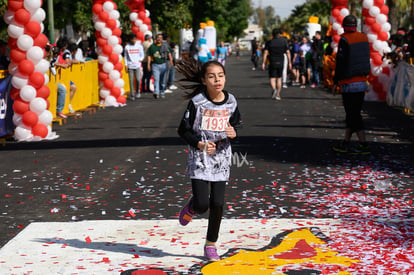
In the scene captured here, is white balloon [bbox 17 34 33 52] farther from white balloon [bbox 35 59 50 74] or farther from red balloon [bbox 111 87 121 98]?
red balloon [bbox 111 87 121 98]

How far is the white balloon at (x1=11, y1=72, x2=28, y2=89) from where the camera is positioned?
12969 millimetres

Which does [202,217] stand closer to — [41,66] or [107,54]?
[41,66]

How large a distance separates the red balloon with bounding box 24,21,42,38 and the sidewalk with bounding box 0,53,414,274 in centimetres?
205

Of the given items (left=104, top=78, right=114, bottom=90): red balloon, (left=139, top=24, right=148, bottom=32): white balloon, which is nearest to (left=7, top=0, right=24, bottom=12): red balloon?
(left=104, top=78, right=114, bottom=90): red balloon

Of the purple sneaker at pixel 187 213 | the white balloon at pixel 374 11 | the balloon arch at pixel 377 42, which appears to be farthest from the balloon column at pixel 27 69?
the white balloon at pixel 374 11

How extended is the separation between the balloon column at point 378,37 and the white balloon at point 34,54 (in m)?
10.7

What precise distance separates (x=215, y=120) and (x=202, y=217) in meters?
1.89

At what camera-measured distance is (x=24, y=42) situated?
12945 millimetres

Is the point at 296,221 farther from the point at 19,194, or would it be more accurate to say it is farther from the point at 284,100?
the point at 284,100

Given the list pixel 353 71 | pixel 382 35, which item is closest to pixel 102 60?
pixel 382 35

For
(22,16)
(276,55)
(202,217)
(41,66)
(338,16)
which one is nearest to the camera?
(202,217)

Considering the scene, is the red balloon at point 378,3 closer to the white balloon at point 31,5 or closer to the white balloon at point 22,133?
the white balloon at point 31,5

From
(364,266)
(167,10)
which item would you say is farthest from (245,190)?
(167,10)

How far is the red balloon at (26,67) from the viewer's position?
12945 mm
